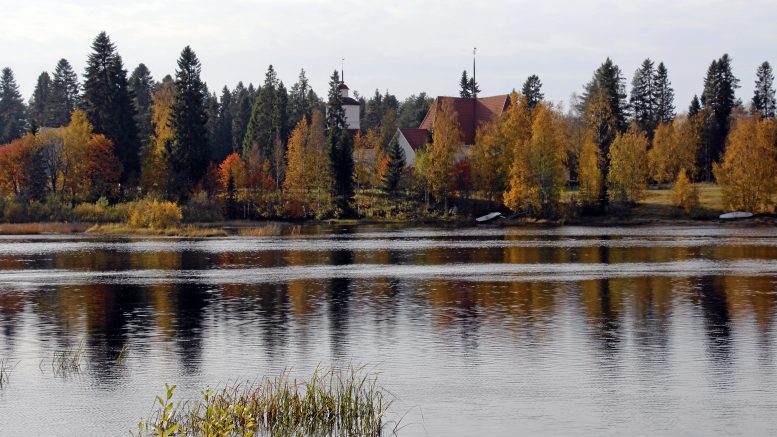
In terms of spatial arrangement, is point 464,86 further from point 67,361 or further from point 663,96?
point 67,361

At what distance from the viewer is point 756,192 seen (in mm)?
98812

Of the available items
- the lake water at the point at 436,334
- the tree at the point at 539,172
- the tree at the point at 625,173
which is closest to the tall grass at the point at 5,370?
the lake water at the point at 436,334

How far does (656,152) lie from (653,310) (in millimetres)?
90114

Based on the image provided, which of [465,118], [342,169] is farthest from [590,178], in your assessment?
[465,118]

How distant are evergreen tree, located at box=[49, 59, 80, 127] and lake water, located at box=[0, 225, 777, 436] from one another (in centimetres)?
10145

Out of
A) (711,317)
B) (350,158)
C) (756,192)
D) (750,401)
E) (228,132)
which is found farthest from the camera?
(228,132)

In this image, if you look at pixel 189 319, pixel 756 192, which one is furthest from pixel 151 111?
pixel 189 319

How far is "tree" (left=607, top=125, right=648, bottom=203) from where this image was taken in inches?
4060

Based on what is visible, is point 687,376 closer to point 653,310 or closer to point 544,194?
point 653,310

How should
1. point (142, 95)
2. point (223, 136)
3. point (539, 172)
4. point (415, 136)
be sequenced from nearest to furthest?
point (539, 172)
point (415, 136)
point (223, 136)
point (142, 95)

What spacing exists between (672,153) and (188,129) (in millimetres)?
62230

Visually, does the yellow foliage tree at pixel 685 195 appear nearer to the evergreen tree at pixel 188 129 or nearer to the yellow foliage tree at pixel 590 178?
the yellow foliage tree at pixel 590 178

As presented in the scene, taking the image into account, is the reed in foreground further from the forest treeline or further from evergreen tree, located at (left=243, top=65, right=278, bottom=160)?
evergreen tree, located at (left=243, top=65, right=278, bottom=160)

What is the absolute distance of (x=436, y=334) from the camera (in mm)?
28953
